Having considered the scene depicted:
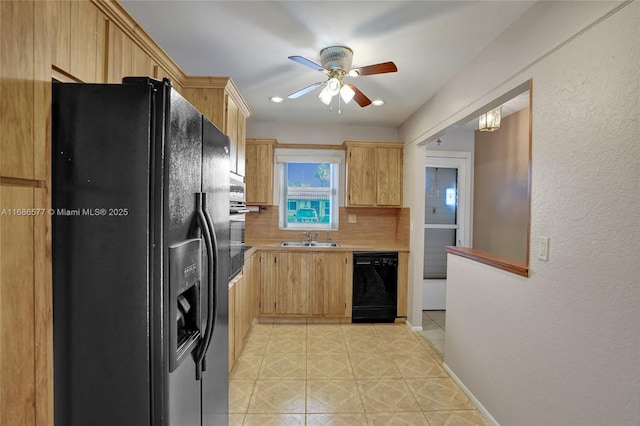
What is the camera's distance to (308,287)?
3.66 meters

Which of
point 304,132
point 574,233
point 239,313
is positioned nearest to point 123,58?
point 239,313

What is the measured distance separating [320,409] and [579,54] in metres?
2.55

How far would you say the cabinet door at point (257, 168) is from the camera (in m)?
3.90

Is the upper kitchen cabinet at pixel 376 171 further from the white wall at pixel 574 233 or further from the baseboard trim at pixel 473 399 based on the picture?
the baseboard trim at pixel 473 399

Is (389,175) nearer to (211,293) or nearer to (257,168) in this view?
(257,168)

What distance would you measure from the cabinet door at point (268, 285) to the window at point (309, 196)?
2.60 ft

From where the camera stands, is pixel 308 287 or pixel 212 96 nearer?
pixel 212 96

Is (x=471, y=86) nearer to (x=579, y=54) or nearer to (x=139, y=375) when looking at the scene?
(x=579, y=54)

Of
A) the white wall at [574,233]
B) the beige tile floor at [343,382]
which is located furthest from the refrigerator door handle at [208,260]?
the white wall at [574,233]

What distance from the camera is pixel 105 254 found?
3.03ft

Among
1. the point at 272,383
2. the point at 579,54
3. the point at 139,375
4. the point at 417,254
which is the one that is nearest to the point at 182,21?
the point at 139,375

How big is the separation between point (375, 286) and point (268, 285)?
4.39 ft

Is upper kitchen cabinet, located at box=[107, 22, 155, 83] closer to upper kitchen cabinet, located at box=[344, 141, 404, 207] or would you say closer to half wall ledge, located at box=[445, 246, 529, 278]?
half wall ledge, located at box=[445, 246, 529, 278]

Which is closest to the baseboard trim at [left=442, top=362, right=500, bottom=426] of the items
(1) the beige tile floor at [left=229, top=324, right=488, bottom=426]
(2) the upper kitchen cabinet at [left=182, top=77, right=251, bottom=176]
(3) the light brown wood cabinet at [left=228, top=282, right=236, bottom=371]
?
(1) the beige tile floor at [left=229, top=324, right=488, bottom=426]
